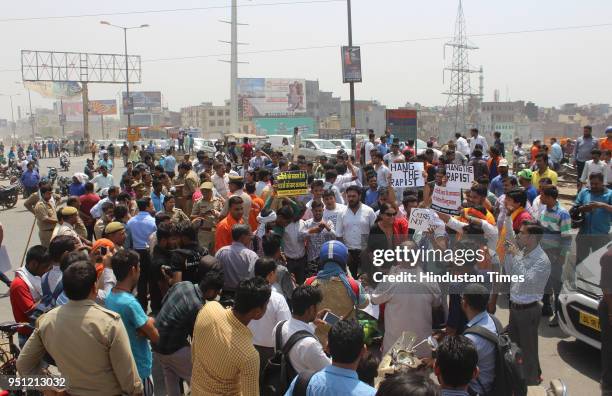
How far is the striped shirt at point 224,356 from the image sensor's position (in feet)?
12.0

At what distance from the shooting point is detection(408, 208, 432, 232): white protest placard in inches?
292

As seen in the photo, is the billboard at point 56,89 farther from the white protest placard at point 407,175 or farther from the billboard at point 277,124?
the white protest placard at point 407,175

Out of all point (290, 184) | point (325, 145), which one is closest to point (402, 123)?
point (290, 184)

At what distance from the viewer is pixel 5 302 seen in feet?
30.1

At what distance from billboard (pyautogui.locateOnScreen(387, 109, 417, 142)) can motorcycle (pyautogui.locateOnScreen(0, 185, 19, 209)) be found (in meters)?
13.9

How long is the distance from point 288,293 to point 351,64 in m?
18.6

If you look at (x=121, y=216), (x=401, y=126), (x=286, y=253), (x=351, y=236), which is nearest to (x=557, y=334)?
(x=351, y=236)

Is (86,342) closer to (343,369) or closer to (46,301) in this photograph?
(343,369)

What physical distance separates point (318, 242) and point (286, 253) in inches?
18.1

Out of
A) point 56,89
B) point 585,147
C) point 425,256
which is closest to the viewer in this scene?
point 425,256

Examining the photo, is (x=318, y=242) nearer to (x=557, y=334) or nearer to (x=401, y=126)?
(x=557, y=334)

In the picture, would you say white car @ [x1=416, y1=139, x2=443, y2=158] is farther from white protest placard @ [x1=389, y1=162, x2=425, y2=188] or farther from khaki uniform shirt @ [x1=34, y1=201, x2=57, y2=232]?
khaki uniform shirt @ [x1=34, y1=201, x2=57, y2=232]

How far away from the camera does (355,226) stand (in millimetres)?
8055

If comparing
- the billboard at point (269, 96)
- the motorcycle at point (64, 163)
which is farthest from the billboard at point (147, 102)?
the motorcycle at point (64, 163)
